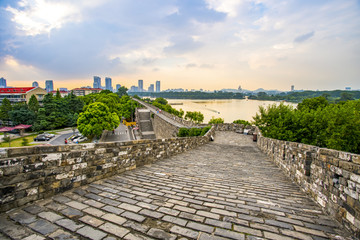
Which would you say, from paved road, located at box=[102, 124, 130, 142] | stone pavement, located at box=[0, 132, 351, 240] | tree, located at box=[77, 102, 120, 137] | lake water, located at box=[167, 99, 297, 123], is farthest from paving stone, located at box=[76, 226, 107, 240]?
lake water, located at box=[167, 99, 297, 123]

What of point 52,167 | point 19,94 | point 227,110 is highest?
point 19,94

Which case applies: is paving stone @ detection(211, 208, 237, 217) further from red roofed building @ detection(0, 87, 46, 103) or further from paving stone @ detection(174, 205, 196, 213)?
red roofed building @ detection(0, 87, 46, 103)

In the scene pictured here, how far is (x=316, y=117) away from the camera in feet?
53.1

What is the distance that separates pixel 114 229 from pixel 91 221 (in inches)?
14.1

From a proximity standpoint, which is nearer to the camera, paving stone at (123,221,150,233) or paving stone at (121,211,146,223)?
paving stone at (123,221,150,233)

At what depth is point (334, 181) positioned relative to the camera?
3109 millimetres

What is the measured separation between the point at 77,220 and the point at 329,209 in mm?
3938

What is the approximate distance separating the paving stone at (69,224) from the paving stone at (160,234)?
845 mm

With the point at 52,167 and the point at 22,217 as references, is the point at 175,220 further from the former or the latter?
the point at 52,167

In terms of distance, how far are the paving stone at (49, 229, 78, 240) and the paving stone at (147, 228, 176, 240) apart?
31.8 inches

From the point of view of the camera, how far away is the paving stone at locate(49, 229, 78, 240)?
191 centimetres

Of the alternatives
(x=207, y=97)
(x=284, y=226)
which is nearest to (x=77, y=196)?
(x=284, y=226)

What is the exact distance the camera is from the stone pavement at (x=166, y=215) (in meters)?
2.08

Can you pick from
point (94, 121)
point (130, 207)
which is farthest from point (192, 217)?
point (94, 121)
